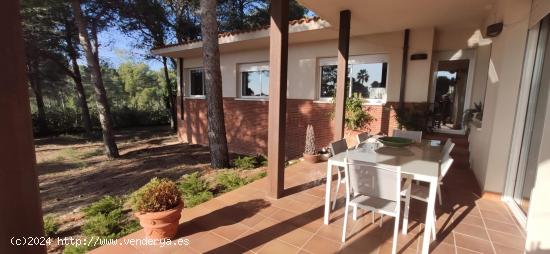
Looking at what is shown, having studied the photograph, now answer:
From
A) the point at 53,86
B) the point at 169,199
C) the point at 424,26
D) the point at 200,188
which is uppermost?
the point at 424,26

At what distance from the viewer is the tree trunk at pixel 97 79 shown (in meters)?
7.45

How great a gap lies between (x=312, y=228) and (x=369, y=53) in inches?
189

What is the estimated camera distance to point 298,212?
2.93 metres

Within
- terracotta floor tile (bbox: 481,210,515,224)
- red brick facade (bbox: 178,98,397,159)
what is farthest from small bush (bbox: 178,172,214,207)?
red brick facade (bbox: 178,98,397,159)

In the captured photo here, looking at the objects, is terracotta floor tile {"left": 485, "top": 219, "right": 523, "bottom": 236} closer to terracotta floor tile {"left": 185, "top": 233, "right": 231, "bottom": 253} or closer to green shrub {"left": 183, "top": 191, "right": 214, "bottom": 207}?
terracotta floor tile {"left": 185, "top": 233, "right": 231, "bottom": 253}

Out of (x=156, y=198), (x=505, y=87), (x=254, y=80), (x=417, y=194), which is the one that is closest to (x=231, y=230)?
(x=156, y=198)

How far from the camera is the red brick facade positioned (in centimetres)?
608

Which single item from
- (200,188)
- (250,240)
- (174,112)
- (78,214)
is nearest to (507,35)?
(250,240)

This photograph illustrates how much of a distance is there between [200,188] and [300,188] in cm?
159

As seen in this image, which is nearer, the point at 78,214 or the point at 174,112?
the point at 78,214

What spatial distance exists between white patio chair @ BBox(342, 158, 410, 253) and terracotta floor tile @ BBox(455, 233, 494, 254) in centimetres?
76

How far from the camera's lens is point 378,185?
2.12m

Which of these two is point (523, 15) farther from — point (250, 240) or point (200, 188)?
point (200, 188)

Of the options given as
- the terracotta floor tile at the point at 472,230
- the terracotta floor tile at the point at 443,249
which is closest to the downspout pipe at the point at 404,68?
the terracotta floor tile at the point at 472,230
